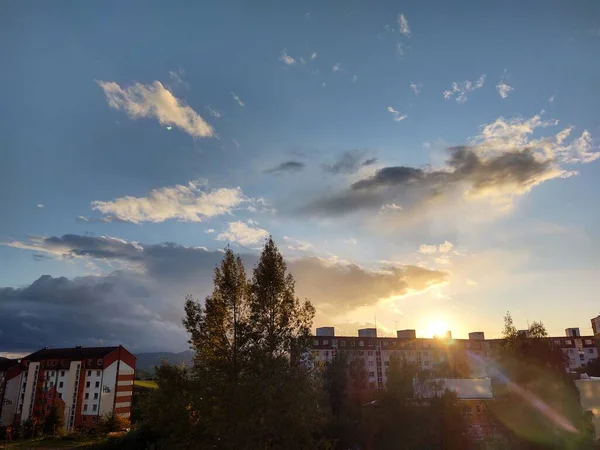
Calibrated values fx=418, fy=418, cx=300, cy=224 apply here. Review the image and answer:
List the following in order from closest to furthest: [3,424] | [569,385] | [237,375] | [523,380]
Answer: [237,375] < [569,385] < [523,380] < [3,424]

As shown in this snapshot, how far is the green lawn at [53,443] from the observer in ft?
226

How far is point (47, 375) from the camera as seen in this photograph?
309 ft

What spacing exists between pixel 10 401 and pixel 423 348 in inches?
4109

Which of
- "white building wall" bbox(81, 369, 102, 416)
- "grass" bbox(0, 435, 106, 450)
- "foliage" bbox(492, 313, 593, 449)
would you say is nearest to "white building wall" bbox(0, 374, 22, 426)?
"white building wall" bbox(81, 369, 102, 416)

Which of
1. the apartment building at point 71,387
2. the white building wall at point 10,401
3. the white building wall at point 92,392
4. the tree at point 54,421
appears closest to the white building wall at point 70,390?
the apartment building at point 71,387

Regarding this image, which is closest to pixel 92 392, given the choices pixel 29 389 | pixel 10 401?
pixel 29 389

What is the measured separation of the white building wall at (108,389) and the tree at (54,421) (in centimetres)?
821

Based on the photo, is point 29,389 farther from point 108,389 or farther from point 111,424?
point 111,424

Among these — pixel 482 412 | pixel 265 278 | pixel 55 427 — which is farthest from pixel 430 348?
pixel 265 278

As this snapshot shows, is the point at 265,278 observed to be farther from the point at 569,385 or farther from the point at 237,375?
the point at 569,385

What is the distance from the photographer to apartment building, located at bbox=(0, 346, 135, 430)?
9088 cm

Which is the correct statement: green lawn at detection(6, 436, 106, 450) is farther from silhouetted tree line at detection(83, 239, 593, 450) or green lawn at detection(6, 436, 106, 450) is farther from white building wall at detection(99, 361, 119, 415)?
silhouetted tree line at detection(83, 239, 593, 450)

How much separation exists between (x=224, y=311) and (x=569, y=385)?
45.7 m

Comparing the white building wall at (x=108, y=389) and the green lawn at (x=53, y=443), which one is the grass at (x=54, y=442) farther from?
the white building wall at (x=108, y=389)
